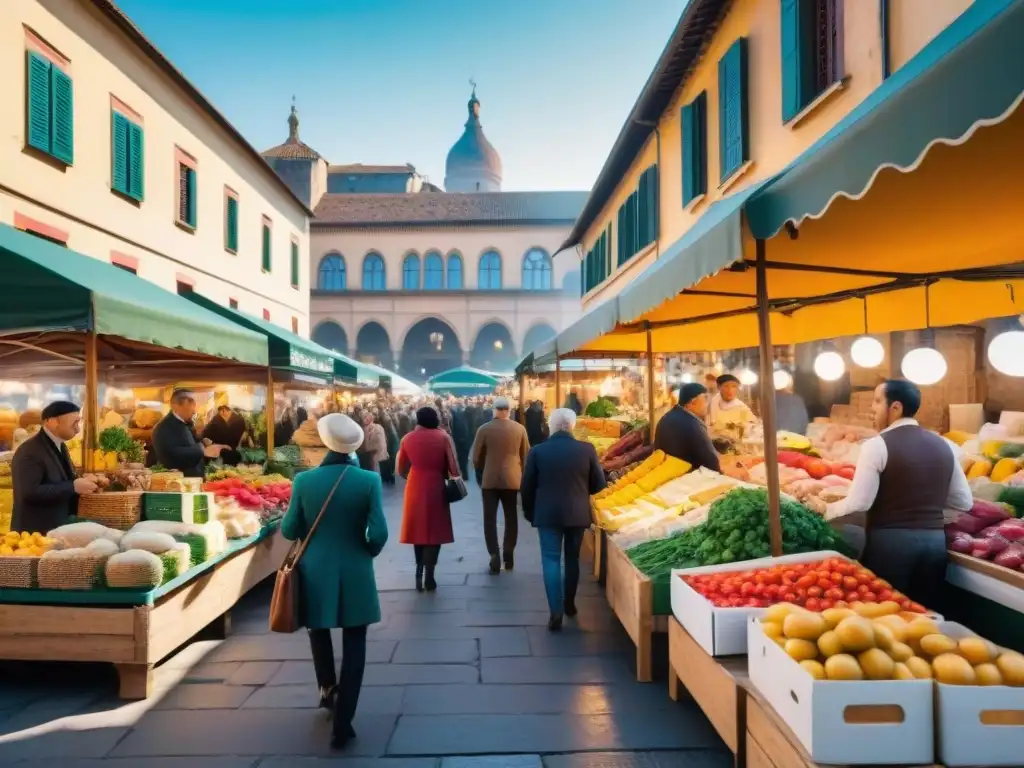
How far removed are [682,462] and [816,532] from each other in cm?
240

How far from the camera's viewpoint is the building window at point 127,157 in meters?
12.8

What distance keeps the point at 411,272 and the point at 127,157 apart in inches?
1059

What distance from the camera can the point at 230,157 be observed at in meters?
18.7

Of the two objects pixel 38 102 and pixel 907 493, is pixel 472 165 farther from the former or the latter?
pixel 907 493

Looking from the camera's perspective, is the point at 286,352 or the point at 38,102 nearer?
the point at 286,352

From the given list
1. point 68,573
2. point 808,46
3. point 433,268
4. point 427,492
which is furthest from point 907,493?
point 433,268

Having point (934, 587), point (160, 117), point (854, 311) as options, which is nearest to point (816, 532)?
point (934, 587)

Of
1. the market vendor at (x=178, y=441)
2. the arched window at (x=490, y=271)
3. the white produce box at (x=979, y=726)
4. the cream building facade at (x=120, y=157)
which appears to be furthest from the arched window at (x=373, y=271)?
the white produce box at (x=979, y=726)

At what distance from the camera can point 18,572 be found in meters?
4.40

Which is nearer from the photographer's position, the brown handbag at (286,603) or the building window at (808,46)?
the brown handbag at (286,603)

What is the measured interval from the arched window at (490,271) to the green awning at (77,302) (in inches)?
1343

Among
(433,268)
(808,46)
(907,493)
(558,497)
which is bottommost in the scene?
(558,497)

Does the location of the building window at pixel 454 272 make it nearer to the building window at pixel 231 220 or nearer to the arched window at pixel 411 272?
the arched window at pixel 411 272

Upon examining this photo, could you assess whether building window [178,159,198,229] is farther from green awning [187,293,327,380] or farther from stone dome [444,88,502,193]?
stone dome [444,88,502,193]
